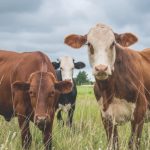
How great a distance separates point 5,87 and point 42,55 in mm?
959

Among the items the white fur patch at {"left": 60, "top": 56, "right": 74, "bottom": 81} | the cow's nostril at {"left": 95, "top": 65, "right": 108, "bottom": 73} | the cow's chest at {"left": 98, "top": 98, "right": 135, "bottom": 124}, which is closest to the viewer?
the cow's nostril at {"left": 95, "top": 65, "right": 108, "bottom": 73}

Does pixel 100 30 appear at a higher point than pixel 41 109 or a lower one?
higher

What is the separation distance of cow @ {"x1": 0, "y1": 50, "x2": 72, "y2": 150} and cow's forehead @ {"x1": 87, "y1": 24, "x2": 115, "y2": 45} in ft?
3.00

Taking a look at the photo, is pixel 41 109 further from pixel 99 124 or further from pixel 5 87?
pixel 99 124

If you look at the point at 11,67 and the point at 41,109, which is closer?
the point at 41,109

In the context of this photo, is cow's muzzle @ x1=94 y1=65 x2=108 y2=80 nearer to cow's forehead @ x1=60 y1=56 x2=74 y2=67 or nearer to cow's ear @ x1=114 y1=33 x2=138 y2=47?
cow's ear @ x1=114 y1=33 x2=138 y2=47

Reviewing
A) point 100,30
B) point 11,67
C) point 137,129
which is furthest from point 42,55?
point 137,129

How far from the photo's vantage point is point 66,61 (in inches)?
614

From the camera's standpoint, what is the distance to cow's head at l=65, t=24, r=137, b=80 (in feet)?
21.4

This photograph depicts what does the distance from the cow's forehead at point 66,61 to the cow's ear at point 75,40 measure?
7.73 meters

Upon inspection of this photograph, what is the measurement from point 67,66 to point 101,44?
8.30 m

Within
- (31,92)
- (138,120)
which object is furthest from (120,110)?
(31,92)

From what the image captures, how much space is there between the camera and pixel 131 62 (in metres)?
7.99

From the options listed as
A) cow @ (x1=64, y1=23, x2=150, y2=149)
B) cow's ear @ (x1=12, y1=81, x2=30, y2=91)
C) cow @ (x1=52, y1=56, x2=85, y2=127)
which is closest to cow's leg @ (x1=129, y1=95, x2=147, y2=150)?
cow @ (x1=64, y1=23, x2=150, y2=149)
